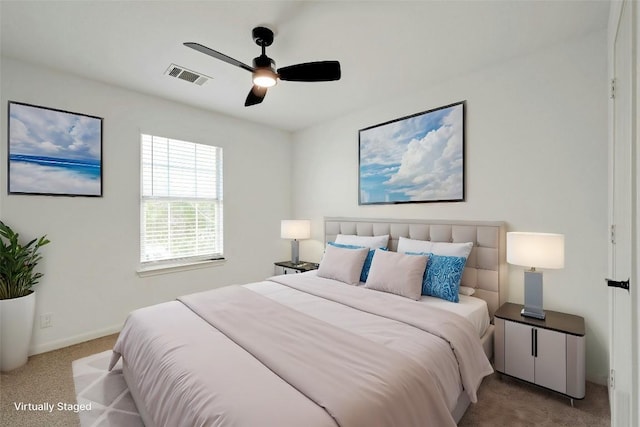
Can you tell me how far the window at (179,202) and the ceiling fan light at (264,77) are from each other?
198 centimetres

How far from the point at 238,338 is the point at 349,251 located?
157cm

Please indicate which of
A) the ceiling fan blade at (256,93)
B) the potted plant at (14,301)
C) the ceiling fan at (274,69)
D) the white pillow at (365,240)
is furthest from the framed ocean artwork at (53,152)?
the white pillow at (365,240)

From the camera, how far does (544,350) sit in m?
1.99

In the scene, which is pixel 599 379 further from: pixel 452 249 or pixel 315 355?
pixel 315 355

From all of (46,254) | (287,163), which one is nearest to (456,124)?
(287,163)

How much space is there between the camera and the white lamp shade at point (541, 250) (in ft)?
6.65

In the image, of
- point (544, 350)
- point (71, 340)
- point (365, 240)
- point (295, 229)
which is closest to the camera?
point (544, 350)

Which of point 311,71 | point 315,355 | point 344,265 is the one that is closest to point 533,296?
point 344,265

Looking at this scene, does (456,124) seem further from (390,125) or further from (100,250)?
(100,250)

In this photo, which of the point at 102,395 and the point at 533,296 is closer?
the point at 102,395

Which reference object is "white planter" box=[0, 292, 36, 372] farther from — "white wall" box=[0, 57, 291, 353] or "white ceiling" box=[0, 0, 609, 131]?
"white ceiling" box=[0, 0, 609, 131]

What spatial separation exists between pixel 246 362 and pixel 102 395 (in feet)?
4.90

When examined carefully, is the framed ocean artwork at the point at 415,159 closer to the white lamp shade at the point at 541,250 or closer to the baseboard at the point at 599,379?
the white lamp shade at the point at 541,250

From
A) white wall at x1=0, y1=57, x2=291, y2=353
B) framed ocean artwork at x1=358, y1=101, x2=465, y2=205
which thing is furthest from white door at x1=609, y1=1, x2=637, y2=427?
white wall at x1=0, y1=57, x2=291, y2=353
